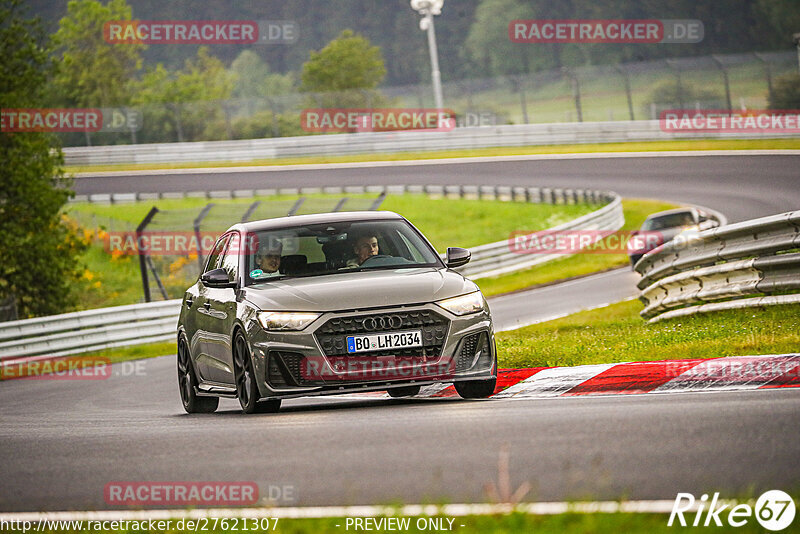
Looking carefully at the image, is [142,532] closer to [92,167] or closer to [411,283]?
[411,283]

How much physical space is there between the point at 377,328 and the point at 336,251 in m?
1.36

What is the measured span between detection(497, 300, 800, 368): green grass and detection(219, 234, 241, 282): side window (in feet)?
9.88

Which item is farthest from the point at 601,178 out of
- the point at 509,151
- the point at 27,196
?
the point at 27,196

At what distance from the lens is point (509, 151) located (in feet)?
169

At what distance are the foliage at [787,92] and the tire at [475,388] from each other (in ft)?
133

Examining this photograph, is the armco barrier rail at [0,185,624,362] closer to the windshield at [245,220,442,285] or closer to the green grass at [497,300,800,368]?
the green grass at [497,300,800,368]

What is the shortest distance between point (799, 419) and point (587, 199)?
32.1 m

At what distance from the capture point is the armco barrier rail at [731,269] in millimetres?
11211

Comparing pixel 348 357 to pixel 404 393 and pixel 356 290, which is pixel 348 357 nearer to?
pixel 356 290

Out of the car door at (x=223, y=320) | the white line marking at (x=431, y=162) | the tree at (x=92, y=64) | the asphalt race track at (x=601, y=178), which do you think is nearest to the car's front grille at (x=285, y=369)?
the car door at (x=223, y=320)

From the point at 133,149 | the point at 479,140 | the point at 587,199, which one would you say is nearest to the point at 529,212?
the point at 587,199

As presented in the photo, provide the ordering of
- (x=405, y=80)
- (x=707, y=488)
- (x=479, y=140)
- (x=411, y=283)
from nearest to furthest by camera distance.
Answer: (x=707, y=488), (x=411, y=283), (x=479, y=140), (x=405, y=80)

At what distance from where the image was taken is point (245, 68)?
5655 inches

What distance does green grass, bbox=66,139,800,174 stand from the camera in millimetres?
42781
